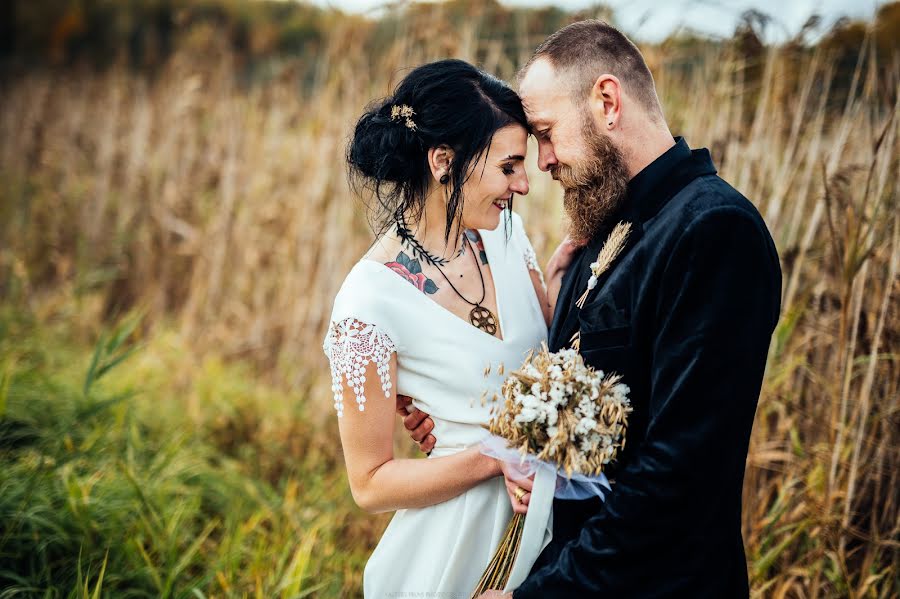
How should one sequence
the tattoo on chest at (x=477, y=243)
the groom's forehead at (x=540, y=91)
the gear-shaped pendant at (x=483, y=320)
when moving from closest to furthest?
the groom's forehead at (x=540, y=91), the gear-shaped pendant at (x=483, y=320), the tattoo on chest at (x=477, y=243)

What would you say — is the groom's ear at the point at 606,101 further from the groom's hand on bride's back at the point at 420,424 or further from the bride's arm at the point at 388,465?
the groom's hand on bride's back at the point at 420,424

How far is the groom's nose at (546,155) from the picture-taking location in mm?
2041

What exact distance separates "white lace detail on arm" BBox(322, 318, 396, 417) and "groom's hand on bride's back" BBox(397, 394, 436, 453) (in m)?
0.21

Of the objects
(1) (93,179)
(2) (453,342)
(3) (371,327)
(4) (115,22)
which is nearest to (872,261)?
(2) (453,342)

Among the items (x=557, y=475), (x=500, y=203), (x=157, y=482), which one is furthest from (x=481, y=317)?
(x=157, y=482)

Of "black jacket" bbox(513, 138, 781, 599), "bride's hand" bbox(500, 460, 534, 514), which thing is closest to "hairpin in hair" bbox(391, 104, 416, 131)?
"black jacket" bbox(513, 138, 781, 599)

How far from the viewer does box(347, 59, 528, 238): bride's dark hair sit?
2072mm

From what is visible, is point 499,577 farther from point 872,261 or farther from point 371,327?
point 872,261

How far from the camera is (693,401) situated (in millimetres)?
1555

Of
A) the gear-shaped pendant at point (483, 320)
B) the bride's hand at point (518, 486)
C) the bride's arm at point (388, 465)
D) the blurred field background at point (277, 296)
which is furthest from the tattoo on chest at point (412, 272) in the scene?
the blurred field background at point (277, 296)

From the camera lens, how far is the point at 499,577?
1875mm

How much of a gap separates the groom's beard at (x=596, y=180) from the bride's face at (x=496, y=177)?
0.18m

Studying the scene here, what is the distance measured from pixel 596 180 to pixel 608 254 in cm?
25

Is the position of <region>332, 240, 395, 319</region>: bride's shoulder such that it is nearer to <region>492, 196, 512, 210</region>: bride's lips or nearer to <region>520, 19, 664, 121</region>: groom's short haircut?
<region>492, 196, 512, 210</region>: bride's lips
